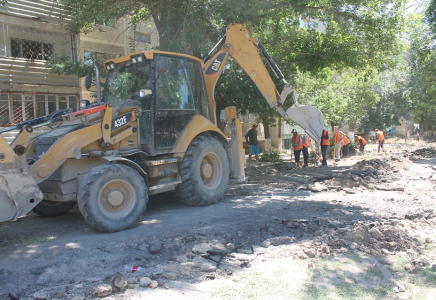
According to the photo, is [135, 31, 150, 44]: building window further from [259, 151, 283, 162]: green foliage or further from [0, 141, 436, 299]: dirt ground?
[0, 141, 436, 299]: dirt ground

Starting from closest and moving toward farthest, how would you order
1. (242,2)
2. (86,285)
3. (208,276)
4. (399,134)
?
(86,285)
(208,276)
(242,2)
(399,134)

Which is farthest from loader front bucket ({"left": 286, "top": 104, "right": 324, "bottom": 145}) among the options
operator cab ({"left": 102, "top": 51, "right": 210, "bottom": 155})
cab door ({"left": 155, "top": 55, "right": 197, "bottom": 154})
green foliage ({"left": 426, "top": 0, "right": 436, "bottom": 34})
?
green foliage ({"left": 426, "top": 0, "right": 436, "bottom": 34})

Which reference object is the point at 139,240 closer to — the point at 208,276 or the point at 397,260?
the point at 208,276

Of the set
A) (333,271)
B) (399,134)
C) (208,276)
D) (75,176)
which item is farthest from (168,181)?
(399,134)

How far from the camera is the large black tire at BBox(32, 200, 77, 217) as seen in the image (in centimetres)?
693

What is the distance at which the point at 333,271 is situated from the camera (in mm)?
4410

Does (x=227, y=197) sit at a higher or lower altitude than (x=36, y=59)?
lower

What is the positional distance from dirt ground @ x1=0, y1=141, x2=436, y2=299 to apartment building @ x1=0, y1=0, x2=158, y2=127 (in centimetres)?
851

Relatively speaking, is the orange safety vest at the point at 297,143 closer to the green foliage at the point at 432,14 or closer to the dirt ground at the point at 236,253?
the dirt ground at the point at 236,253

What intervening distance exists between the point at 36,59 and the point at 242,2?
9767 millimetres

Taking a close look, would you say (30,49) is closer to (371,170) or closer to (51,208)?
(51,208)

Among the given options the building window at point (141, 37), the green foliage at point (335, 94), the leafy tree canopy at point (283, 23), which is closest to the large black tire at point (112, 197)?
the leafy tree canopy at point (283, 23)

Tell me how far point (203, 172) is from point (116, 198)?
2245 mm

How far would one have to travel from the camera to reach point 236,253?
5.08m
